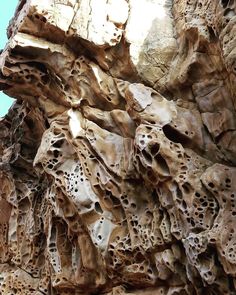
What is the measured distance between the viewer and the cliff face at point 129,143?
14.5 feet

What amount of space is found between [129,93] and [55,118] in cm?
96

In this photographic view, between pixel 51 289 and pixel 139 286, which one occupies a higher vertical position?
pixel 139 286

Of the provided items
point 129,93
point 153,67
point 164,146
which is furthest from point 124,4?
point 164,146

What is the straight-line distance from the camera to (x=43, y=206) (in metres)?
6.20

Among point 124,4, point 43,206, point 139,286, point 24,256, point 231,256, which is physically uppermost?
point 124,4

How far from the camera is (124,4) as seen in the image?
18.9ft

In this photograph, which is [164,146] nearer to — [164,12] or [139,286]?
[139,286]

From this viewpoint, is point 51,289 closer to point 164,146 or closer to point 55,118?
point 55,118

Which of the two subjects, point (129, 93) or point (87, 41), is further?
point (87, 41)

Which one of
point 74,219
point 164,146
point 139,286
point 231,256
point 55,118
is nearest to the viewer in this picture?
point 231,256

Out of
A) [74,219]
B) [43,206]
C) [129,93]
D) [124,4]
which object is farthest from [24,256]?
[124,4]

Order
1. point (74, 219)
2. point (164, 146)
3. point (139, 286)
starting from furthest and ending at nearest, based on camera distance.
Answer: point (74, 219), point (139, 286), point (164, 146)

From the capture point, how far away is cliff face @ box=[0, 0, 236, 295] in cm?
443

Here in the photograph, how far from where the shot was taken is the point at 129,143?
5086 millimetres
